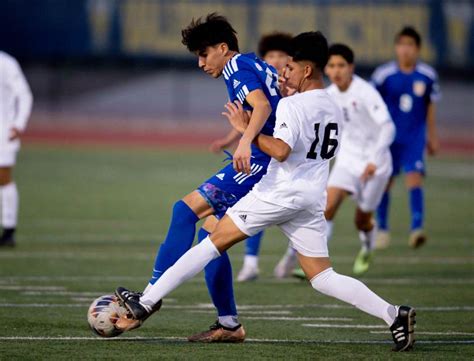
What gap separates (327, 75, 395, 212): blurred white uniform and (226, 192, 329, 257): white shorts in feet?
13.2

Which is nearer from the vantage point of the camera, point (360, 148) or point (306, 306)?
point (306, 306)

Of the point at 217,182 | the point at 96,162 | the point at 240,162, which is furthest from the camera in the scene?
the point at 96,162

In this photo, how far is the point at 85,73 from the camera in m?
37.6

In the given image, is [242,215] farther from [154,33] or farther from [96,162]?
[154,33]

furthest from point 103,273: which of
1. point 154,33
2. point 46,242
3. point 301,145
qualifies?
point 154,33

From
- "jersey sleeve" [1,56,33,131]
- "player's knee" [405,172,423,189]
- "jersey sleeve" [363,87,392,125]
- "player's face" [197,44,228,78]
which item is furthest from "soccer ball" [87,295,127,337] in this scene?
"player's knee" [405,172,423,189]

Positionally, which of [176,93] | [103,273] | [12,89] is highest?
[12,89]

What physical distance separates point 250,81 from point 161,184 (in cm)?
1383

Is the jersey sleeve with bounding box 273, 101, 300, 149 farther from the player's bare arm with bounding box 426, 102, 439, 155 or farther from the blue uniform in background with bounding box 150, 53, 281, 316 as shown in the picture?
the player's bare arm with bounding box 426, 102, 439, 155

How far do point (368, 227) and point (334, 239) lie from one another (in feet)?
8.33

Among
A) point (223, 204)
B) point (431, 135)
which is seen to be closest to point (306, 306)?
point (223, 204)

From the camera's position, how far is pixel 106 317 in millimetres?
7258

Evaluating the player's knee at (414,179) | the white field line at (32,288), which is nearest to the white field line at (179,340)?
the white field line at (32,288)

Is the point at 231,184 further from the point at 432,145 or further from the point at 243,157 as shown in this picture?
the point at 432,145
